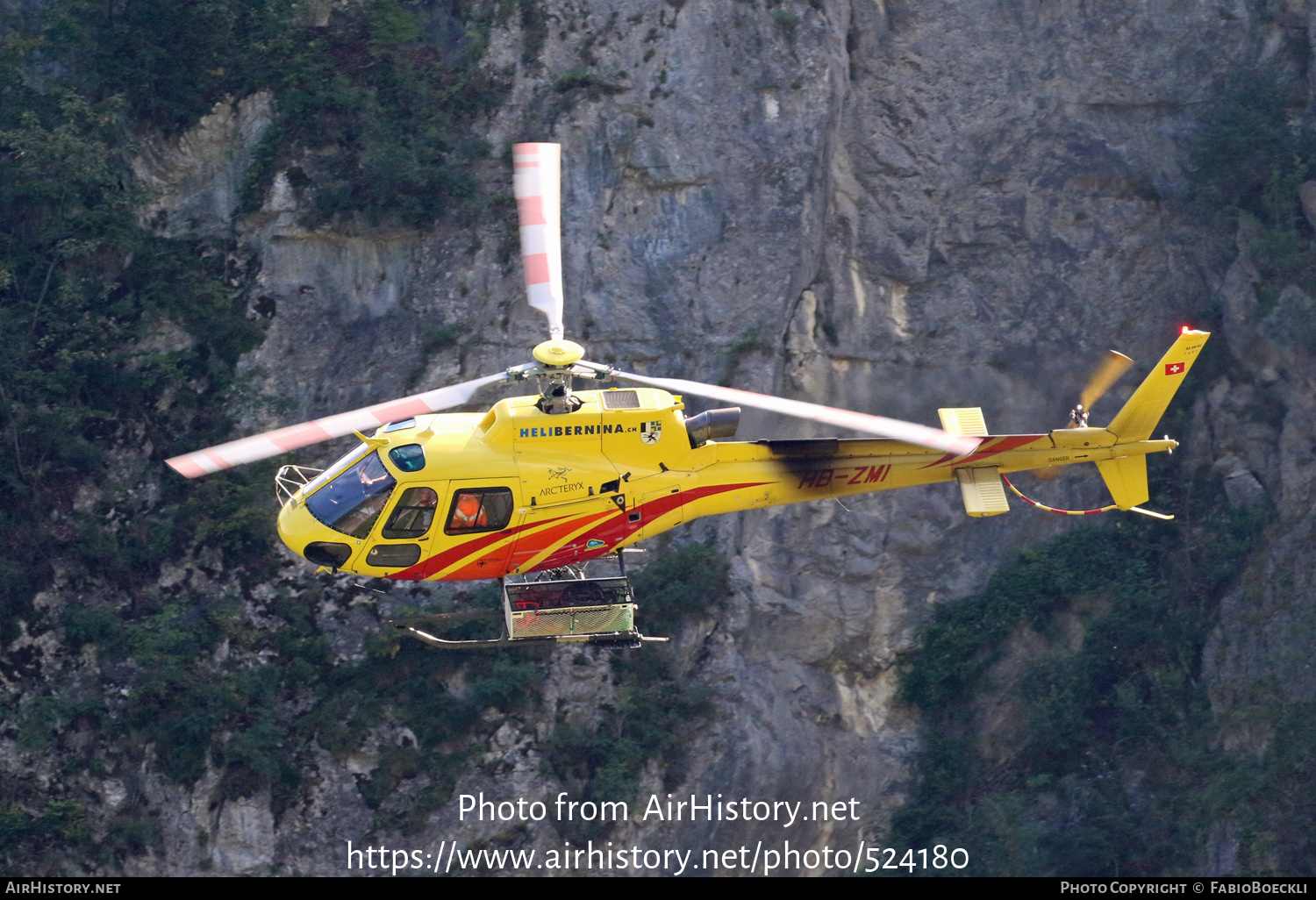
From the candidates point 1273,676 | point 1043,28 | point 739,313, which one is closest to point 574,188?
point 739,313

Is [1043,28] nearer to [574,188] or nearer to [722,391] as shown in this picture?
[574,188]

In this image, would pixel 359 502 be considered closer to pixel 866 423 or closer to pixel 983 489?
pixel 866 423

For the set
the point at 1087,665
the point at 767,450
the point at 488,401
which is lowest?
the point at 1087,665

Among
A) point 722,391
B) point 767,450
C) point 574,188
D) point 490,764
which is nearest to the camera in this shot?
point 722,391

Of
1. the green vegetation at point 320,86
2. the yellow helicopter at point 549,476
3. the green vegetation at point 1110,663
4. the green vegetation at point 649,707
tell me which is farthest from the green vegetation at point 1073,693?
the green vegetation at point 320,86

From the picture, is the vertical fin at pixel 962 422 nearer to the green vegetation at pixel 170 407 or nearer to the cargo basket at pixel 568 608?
the cargo basket at pixel 568 608

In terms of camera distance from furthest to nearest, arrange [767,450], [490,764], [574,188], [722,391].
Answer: [574,188] → [490,764] → [767,450] → [722,391]
